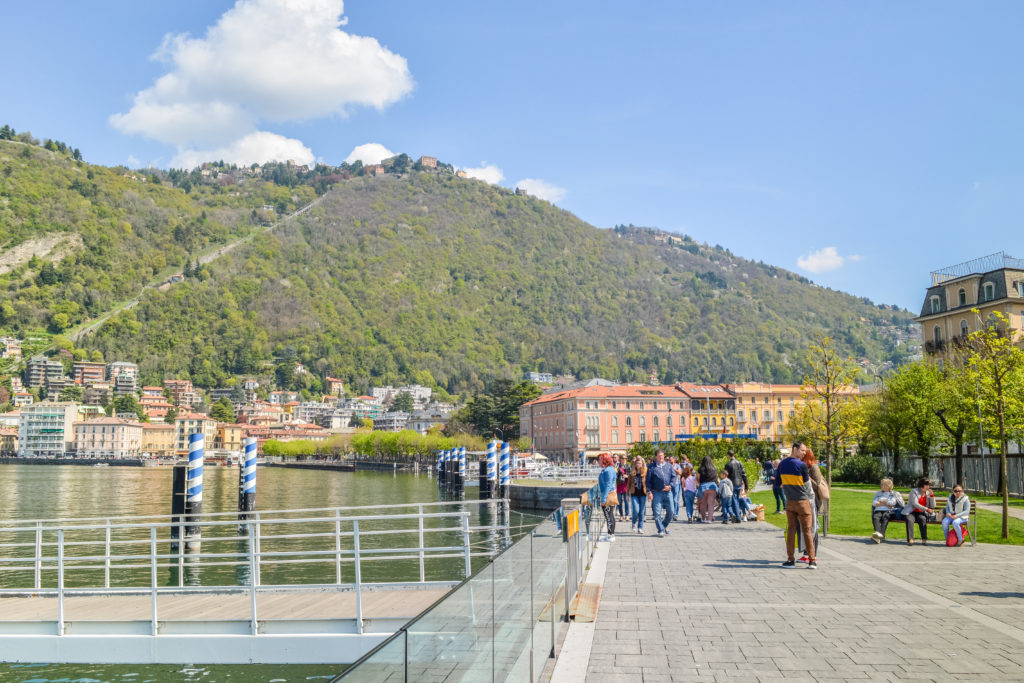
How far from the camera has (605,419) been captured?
11538 centimetres

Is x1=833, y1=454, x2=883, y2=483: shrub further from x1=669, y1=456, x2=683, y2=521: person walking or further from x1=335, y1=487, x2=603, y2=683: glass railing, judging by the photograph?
x1=335, y1=487, x2=603, y2=683: glass railing

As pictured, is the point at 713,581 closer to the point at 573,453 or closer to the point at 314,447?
the point at 573,453

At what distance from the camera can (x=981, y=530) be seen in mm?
16688

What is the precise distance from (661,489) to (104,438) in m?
181

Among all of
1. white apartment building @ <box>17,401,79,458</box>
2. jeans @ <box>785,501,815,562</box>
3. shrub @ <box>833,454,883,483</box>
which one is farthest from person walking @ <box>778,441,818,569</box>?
white apartment building @ <box>17,401,79,458</box>

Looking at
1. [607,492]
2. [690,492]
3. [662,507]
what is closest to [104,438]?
[690,492]

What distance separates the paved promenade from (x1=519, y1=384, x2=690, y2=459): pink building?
3849 inches

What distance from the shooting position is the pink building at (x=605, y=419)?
113562 mm

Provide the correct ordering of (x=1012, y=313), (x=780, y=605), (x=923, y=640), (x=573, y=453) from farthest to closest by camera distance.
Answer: (x=573, y=453), (x=1012, y=313), (x=780, y=605), (x=923, y=640)

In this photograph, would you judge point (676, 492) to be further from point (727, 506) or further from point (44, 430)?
point (44, 430)

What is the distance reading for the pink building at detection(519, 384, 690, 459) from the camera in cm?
11356

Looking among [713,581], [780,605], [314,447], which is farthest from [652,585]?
[314,447]

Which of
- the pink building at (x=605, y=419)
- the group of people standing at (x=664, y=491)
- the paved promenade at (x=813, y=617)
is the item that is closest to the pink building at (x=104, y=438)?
the pink building at (x=605, y=419)

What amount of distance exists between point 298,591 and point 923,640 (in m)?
8.43
